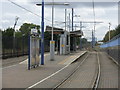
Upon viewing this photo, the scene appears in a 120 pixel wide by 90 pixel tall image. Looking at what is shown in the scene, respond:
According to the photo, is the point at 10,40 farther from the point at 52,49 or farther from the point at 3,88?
the point at 3,88

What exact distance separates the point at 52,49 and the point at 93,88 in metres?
20.9

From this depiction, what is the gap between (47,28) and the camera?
51.5 m

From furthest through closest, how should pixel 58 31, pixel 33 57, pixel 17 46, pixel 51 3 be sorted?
pixel 58 31
pixel 17 46
pixel 51 3
pixel 33 57

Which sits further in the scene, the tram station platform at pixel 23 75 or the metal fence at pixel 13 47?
the metal fence at pixel 13 47

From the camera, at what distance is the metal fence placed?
134 ft

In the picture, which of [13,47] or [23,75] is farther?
[13,47]

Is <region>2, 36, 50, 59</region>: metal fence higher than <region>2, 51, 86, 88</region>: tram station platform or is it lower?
higher

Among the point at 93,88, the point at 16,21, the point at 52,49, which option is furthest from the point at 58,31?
the point at 93,88

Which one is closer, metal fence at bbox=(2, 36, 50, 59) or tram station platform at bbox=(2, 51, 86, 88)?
tram station platform at bbox=(2, 51, 86, 88)

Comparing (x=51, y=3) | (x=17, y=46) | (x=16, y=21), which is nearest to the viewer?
(x=51, y=3)

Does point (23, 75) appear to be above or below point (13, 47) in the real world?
below

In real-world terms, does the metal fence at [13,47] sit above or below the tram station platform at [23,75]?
above

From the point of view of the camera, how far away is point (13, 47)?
44812 millimetres

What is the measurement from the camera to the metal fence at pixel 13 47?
40.8m
